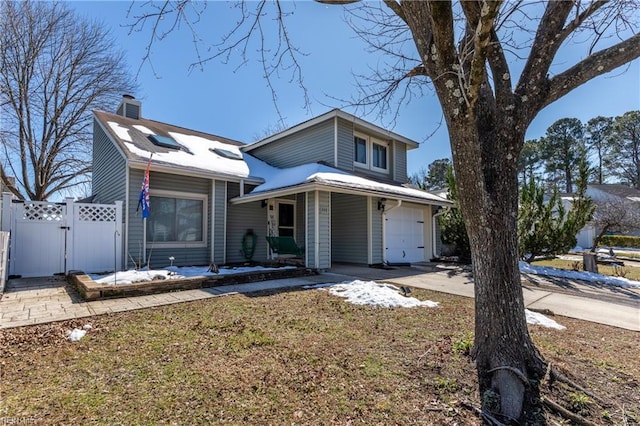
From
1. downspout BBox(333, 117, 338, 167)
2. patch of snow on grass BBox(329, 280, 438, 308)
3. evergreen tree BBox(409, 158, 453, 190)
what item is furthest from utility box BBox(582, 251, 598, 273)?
evergreen tree BBox(409, 158, 453, 190)

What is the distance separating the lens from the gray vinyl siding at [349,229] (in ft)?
35.7

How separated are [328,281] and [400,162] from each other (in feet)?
27.2

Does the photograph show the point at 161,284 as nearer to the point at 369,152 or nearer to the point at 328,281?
the point at 328,281

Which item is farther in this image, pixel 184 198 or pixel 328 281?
pixel 184 198

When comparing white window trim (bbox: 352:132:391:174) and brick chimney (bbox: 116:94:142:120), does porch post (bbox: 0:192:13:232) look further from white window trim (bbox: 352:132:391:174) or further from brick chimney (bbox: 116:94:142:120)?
white window trim (bbox: 352:132:391:174)

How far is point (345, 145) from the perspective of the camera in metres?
11.6

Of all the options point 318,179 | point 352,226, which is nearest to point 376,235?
point 352,226

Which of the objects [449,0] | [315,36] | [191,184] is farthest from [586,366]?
[191,184]

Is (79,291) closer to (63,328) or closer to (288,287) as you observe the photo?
(63,328)

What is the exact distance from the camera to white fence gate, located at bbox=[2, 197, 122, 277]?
23.8ft

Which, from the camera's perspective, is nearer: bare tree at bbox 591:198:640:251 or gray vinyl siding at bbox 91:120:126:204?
gray vinyl siding at bbox 91:120:126:204

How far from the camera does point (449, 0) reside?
2508 millimetres

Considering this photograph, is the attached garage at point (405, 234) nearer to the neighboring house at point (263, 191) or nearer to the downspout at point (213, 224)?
the neighboring house at point (263, 191)

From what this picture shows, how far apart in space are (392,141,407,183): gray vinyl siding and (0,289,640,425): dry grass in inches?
384
